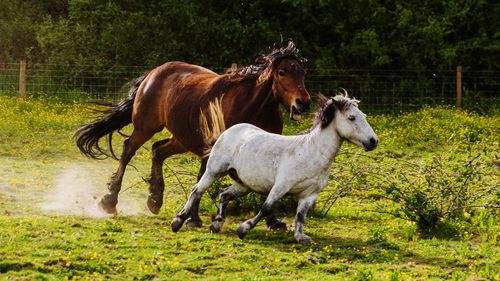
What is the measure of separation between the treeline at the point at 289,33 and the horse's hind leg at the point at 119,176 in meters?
14.1

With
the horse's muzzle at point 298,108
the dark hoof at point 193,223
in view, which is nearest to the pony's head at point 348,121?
the horse's muzzle at point 298,108

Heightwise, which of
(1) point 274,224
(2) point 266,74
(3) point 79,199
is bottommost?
(3) point 79,199

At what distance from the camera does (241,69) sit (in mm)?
9820

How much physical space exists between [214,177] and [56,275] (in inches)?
94.3

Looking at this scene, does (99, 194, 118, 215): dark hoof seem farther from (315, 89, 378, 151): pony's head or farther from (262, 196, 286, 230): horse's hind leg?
(315, 89, 378, 151): pony's head

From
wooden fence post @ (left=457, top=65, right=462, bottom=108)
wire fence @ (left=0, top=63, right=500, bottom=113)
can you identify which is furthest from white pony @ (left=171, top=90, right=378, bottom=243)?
wooden fence post @ (left=457, top=65, right=462, bottom=108)

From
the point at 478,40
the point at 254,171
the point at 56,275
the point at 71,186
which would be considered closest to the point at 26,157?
the point at 71,186

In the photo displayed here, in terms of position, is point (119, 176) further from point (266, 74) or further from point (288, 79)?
point (288, 79)

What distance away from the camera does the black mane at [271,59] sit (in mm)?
9289

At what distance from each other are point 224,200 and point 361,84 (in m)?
16.4

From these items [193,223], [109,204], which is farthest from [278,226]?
[109,204]

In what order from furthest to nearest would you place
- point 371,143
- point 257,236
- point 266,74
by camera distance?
1. point 266,74
2. point 257,236
3. point 371,143

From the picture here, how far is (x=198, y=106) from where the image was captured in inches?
388

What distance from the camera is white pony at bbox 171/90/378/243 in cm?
821
